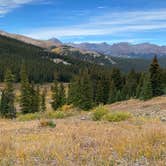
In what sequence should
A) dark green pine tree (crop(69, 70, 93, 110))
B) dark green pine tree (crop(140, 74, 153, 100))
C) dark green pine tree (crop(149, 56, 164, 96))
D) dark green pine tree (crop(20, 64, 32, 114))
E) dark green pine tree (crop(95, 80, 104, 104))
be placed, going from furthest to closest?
dark green pine tree (crop(95, 80, 104, 104)), dark green pine tree (crop(69, 70, 93, 110)), dark green pine tree (crop(20, 64, 32, 114)), dark green pine tree (crop(149, 56, 164, 96)), dark green pine tree (crop(140, 74, 153, 100))

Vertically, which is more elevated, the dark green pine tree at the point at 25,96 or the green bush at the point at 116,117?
the green bush at the point at 116,117

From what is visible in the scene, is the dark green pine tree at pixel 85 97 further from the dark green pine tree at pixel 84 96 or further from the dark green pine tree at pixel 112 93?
the dark green pine tree at pixel 112 93

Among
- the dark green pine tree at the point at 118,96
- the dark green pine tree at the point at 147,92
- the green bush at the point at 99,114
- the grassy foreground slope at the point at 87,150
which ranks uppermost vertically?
the grassy foreground slope at the point at 87,150

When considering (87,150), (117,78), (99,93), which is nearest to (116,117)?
(87,150)

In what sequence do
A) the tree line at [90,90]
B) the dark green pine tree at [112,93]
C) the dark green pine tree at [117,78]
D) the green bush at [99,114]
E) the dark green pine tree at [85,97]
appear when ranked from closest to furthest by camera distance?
the green bush at [99,114]
the tree line at [90,90]
the dark green pine tree at [85,97]
the dark green pine tree at [112,93]
the dark green pine tree at [117,78]

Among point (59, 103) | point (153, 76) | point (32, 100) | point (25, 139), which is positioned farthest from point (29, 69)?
point (25, 139)

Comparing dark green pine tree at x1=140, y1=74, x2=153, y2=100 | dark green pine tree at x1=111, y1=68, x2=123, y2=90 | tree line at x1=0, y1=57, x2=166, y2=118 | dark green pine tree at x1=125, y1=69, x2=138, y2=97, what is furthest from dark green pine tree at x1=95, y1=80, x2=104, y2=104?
dark green pine tree at x1=140, y1=74, x2=153, y2=100

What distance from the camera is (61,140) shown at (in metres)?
10.3

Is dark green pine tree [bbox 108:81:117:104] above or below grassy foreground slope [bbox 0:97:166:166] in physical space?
below

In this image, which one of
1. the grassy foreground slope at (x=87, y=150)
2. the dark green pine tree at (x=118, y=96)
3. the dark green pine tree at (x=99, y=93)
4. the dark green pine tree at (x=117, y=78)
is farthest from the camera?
the dark green pine tree at (x=117, y=78)

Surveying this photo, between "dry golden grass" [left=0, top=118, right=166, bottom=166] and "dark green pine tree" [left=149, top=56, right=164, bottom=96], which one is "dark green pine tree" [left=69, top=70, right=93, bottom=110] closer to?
"dark green pine tree" [left=149, top=56, right=164, bottom=96]

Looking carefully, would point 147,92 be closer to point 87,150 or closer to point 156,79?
point 156,79

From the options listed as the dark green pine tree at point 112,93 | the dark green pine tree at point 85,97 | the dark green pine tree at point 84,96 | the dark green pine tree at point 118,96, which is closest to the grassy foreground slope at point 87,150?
the dark green pine tree at point 85,97

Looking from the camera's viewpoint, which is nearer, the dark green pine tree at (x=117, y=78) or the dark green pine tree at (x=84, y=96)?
the dark green pine tree at (x=84, y=96)
